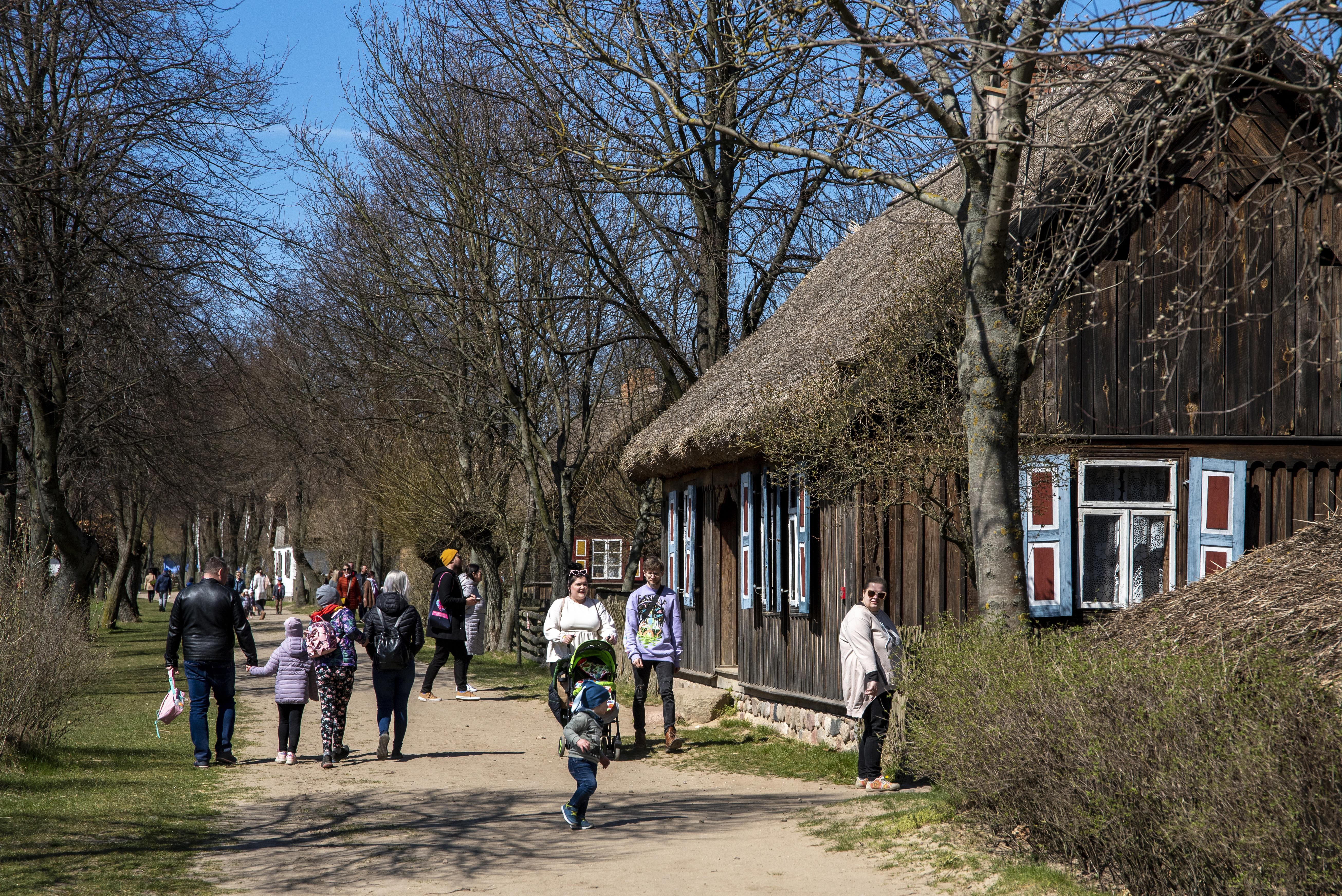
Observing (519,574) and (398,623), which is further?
(519,574)

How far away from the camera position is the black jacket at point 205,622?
11.0m

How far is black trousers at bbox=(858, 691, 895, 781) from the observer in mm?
9477

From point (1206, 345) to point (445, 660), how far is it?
10769mm

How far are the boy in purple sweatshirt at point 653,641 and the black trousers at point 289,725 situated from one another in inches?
124

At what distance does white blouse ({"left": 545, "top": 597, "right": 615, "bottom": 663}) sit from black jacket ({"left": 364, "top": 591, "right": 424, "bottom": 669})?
122cm

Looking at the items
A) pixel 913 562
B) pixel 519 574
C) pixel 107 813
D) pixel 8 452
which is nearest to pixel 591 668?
pixel 913 562

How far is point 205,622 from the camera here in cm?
1103

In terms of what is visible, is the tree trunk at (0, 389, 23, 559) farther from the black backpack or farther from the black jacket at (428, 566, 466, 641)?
the black backpack

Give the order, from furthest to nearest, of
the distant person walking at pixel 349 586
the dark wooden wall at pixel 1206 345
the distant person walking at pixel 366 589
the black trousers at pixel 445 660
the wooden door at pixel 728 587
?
1. the distant person walking at pixel 366 589
2. the distant person walking at pixel 349 586
3. the black trousers at pixel 445 660
4. the wooden door at pixel 728 587
5. the dark wooden wall at pixel 1206 345

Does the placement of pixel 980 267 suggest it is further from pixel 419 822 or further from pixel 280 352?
pixel 280 352

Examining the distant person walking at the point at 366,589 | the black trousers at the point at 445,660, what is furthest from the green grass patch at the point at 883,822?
the distant person walking at the point at 366,589

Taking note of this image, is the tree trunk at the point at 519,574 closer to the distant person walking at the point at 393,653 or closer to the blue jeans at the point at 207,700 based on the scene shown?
the distant person walking at the point at 393,653

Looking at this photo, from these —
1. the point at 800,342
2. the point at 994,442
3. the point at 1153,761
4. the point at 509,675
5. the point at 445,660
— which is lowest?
the point at 509,675

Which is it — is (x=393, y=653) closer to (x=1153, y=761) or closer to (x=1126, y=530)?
(x=1126, y=530)
